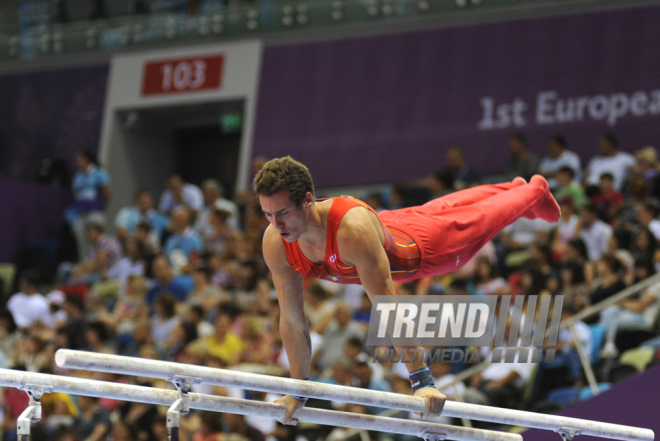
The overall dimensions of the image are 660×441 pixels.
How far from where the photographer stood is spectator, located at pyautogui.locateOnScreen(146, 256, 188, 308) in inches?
329

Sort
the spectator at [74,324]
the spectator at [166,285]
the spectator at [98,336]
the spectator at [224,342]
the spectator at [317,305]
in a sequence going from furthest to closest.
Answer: the spectator at [166,285] < the spectator at [74,324] < the spectator at [98,336] < the spectator at [317,305] < the spectator at [224,342]

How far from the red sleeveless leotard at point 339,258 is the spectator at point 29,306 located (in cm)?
589

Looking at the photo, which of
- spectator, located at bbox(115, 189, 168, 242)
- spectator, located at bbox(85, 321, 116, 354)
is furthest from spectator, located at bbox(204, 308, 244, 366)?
spectator, located at bbox(115, 189, 168, 242)

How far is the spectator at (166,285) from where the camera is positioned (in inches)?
329

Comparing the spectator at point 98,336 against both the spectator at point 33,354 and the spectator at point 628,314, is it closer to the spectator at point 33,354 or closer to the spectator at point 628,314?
the spectator at point 33,354

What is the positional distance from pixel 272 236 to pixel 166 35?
8.24 meters

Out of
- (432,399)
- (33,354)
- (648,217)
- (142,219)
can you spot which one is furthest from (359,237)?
(142,219)

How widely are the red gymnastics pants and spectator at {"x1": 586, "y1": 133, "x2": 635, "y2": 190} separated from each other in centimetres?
370

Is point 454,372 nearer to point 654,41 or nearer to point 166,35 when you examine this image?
point 654,41

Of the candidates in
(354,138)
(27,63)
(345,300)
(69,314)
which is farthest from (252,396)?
(27,63)

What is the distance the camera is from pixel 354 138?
10.5 m

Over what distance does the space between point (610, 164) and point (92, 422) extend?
5212 millimetres

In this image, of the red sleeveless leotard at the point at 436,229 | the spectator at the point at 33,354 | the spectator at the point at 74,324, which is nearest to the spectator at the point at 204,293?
the spectator at the point at 74,324

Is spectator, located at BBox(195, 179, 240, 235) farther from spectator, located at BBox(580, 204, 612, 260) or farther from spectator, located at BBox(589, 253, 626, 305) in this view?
spectator, located at BBox(589, 253, 626, 305)
